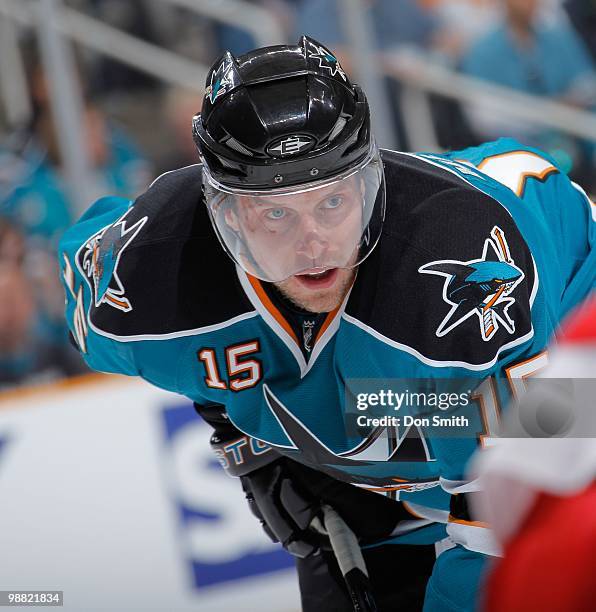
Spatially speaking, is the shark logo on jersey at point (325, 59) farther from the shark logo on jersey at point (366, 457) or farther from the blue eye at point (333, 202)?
the shark logo on jersey at point (366, 457)

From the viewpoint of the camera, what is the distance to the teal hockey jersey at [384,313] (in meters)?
1.63

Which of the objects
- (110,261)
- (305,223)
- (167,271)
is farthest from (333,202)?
(110,261)

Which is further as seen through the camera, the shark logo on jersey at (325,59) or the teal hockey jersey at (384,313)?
the shark logo on jersey at (325,59)

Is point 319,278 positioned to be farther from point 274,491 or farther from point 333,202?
point 274,491

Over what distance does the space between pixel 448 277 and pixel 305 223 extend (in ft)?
0.79

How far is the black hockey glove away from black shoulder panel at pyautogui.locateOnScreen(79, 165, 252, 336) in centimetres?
35

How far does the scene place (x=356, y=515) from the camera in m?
2.22

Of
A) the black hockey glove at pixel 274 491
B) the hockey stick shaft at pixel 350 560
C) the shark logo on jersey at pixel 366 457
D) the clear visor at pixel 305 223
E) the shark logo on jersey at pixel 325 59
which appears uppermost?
the shark logo on jersey at pixel 325 59

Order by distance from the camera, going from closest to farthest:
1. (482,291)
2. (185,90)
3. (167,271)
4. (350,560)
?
(482,291)
(167,271)
(350,560)
(185,90)

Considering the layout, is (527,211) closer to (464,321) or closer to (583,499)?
(464,321)

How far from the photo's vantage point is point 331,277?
1.73 m

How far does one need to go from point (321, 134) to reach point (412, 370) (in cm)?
39

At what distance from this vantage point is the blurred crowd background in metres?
3.72

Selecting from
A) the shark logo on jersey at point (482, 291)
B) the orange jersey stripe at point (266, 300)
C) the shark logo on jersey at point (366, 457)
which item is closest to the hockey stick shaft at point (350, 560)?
the shark logo on jersey at point (366, 457)
